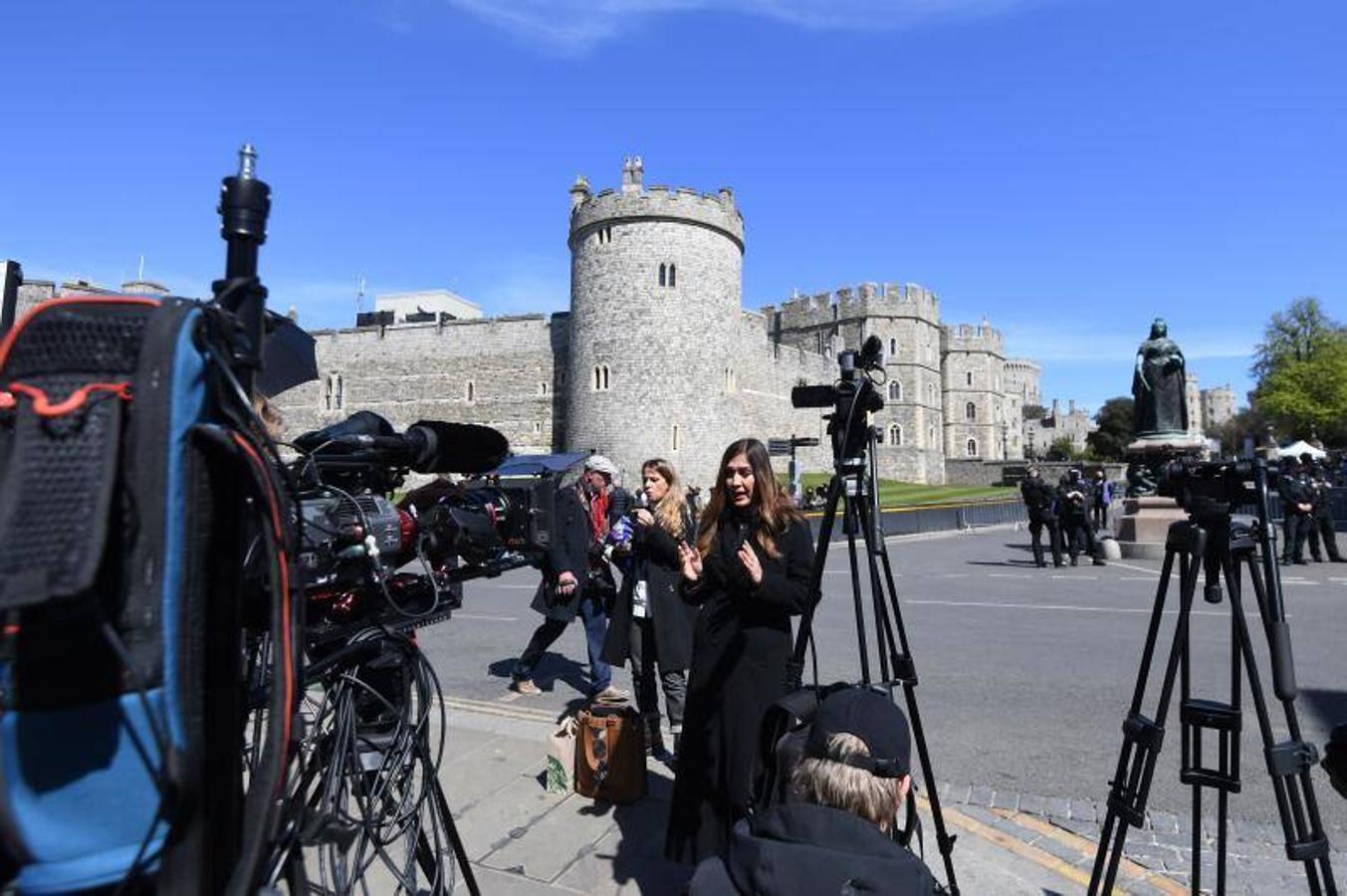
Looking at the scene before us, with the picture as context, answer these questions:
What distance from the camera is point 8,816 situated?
1167mm

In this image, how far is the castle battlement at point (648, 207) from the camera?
36.8 m

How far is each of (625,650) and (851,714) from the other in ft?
10.5

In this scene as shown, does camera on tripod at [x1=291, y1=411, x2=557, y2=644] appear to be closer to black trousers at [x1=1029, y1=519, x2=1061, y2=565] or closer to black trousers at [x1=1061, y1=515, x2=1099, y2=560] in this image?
black trousers at [x1=1029, y1=519, x2=1061, y2=565]

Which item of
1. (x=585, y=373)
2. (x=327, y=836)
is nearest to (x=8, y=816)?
(x=327, y=836)

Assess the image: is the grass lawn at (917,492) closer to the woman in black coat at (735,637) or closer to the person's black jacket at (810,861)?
the woman in black coat at (735,637)

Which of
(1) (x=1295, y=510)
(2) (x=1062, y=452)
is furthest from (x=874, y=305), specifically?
(1) (x=1295, y=510)

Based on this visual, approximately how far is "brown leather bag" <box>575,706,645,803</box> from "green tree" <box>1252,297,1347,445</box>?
5476cm

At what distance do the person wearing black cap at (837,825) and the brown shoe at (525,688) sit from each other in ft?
14.4

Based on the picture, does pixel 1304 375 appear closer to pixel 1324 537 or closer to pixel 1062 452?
pixel 1062 452

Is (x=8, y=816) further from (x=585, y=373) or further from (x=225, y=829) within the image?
(x=585, y=373)

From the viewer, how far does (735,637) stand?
331cm

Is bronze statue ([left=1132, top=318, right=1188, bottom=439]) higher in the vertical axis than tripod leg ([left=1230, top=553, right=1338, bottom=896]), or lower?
higher

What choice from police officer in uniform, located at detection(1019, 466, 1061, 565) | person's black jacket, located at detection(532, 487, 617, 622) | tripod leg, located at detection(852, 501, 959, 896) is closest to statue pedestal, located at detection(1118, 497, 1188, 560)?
police officer in uniform, located at detection(1019, 466, 1061, 565)

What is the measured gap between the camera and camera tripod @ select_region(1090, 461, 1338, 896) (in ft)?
7.91
